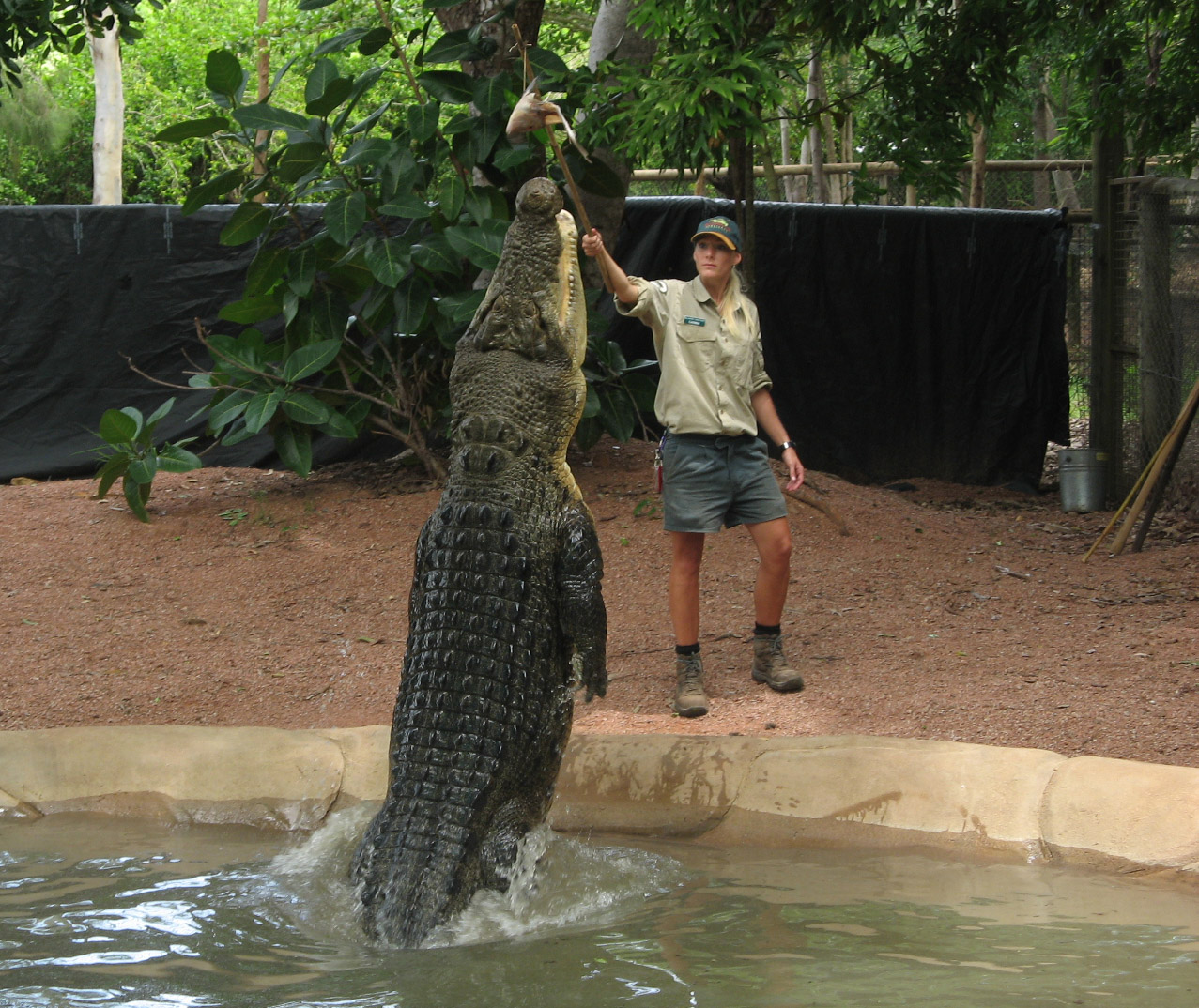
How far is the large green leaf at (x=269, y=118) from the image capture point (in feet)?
18.1

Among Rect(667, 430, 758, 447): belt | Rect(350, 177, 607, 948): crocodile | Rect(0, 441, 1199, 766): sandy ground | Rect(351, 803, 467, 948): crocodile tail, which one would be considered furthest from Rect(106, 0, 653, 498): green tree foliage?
Rect(351, 803, 467, 948): crocodile tail

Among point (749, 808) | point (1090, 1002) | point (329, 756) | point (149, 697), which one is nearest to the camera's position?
point (1090, 1002)

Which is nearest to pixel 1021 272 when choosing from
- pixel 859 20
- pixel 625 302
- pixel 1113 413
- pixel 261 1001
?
pixel 1113 413

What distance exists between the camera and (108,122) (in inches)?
610

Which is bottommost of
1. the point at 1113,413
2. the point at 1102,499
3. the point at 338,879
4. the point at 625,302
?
the point at 338,879

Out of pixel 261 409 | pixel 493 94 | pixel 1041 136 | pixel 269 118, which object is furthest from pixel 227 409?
pixel 1041 136

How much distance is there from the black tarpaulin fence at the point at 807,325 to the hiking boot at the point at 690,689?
3790 mm

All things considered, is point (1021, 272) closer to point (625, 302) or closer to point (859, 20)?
point (859, 20)

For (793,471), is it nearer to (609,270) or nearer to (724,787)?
(609,270)

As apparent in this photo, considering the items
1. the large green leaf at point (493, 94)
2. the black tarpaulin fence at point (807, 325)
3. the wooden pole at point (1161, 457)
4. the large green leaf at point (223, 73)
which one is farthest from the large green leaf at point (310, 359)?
the wooden pole at point (1161, 457)

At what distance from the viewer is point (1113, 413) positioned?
24.3 feet

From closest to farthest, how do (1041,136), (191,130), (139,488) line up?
1. (191,130)
2. (139,488)
3. (1041,136)

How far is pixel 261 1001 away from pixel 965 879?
1676mm

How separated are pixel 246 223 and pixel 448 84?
125 centimetres
